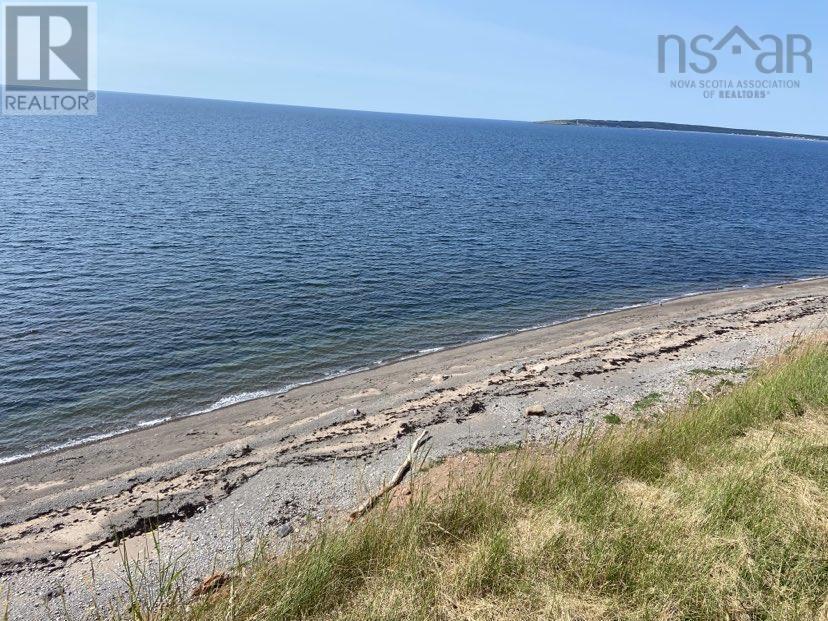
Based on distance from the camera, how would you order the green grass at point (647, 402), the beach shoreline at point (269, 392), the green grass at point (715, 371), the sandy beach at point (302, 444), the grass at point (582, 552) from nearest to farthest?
the grass at point (582, 552)
the sandy beach at point (302, 444)
the beach shoreline at point (269, 392)
the green grass at point (647, 402)
the green grass at point (715, 371)

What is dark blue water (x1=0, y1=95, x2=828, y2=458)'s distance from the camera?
2224 cm

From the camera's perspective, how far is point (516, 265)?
127ft

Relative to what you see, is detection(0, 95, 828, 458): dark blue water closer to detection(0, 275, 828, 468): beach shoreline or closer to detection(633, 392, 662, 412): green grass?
detection(0, 275, 828, 468): beach shoreline

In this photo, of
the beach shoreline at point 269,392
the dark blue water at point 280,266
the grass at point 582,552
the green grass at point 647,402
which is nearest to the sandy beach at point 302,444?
the green grass at point 647,402

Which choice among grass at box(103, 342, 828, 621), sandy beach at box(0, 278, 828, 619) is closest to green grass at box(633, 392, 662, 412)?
sandy beach at box(0, 278, 828, 619)

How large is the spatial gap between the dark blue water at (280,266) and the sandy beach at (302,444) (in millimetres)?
2045

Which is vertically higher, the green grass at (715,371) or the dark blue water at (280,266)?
the dark blue water at (280,266)

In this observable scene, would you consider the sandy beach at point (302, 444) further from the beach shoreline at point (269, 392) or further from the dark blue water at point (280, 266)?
the dark blue water at point (280, 266)

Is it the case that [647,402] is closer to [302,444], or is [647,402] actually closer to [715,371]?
[715,371]

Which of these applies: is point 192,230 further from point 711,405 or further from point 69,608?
point 711,405

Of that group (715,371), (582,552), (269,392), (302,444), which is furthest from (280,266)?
(582,552)

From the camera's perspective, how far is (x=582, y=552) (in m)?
7.01

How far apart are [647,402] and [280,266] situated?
2397 cm

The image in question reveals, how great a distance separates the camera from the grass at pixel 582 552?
6203 millimetres
